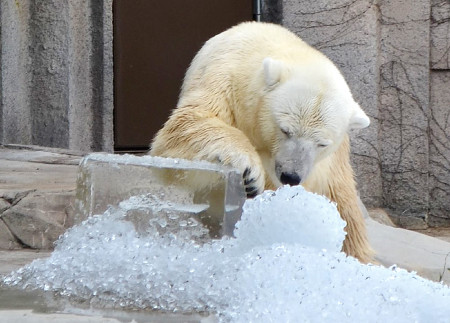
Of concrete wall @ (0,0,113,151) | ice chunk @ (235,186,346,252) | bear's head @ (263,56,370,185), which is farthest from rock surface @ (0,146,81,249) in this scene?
concrete wall @ (0,0,113,151)

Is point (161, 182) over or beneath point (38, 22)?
beneath

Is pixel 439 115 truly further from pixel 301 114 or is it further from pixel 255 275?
pixel 255 275

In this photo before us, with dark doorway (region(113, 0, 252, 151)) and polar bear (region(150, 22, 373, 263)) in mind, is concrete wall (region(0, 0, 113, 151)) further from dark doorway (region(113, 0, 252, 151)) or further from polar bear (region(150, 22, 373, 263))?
polar bear (region(150, 22, 373, 263))

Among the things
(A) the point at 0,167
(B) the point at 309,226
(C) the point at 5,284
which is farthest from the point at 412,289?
(A) the point at 0,167

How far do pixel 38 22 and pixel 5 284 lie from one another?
348 cm

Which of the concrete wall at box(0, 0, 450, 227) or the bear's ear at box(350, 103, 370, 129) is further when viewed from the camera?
the concrete wall at box(0, 0, 450, 227)

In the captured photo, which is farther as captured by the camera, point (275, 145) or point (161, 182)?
point (275, 145)

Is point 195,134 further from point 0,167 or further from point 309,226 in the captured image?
point 0,167

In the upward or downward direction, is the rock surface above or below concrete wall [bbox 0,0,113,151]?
below

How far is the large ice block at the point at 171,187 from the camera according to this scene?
2.41 m

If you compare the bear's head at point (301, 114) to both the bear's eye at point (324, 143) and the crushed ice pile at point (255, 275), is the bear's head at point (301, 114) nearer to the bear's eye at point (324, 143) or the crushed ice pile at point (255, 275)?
the bear's eye at point (324, 143)

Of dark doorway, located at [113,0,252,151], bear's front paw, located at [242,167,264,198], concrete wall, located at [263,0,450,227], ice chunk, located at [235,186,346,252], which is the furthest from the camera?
dark doorway, located at [113,0,252,151]

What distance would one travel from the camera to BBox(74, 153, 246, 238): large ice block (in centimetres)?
241

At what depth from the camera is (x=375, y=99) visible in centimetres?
548
